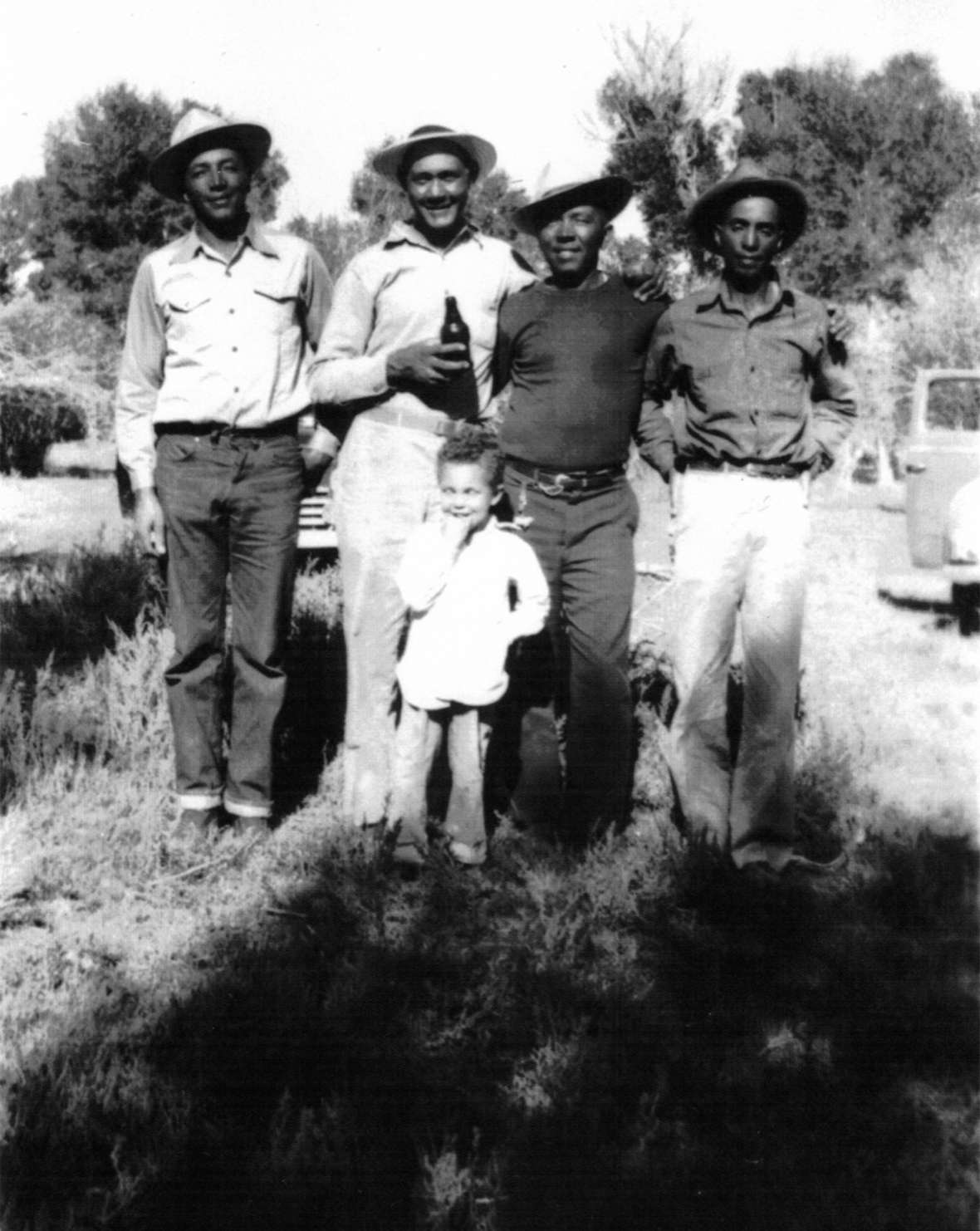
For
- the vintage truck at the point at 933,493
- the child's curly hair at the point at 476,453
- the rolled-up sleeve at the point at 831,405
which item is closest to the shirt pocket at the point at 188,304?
the child's curly hair at the point at 476,453

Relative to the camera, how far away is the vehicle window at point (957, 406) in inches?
469

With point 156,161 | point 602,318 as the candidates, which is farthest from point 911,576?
point 156,161

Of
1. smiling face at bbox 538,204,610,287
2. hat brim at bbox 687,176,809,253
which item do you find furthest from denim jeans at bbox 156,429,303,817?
hat brim at bbox 687,176,809,253

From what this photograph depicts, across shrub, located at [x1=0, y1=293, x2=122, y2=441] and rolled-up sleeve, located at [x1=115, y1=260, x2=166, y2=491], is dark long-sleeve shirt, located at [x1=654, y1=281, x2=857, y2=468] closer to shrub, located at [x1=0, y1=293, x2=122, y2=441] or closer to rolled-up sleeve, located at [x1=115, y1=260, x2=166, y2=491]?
rolled-up sleeve, located at [x1=115, y1=260, x2=166, y2=491]

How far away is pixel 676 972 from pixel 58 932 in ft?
5.87

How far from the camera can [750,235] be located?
12.8ft

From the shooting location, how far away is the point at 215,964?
3.57 m

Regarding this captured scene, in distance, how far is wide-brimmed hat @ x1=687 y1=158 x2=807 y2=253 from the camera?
391 cm

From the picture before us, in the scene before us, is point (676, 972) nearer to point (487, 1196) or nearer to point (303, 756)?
point (487, 1196)

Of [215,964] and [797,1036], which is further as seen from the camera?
[215,964]

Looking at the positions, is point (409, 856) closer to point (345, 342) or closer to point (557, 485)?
point (557, 485)

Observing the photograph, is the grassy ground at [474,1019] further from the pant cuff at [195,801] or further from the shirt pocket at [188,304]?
the shirt pocket at [188,304]

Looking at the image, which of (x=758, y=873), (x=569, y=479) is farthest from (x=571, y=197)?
(x=758, y=873)

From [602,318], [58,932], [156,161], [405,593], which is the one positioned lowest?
[58,932]
